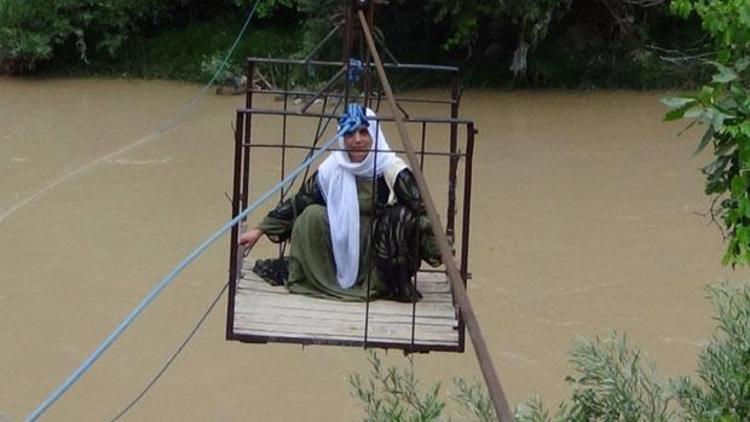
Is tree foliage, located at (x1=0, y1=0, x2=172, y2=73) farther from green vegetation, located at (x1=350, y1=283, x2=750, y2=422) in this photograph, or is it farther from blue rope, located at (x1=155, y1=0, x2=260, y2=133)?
green vegetation, located at (x1=350, y1=283, x2=750, y2=422)

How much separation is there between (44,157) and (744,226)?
643cm

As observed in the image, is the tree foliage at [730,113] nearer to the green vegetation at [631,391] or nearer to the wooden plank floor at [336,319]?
the green vegetation at [631,391]

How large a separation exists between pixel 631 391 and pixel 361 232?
1.18 meters

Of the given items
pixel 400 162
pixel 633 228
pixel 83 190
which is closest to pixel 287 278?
pixel 400 162

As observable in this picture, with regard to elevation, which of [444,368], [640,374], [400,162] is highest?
[400,162]

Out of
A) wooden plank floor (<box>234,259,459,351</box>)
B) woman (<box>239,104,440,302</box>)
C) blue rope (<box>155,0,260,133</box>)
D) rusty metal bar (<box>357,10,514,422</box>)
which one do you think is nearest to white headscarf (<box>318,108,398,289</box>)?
woman (<box>239,104,440,302</box>)

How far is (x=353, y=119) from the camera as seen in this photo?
277cm

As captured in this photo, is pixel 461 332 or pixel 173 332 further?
pixel 173 332

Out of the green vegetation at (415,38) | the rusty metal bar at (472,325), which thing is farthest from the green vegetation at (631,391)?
the green vegetation at (415,38)

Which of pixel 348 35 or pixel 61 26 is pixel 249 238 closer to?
pixel 348 35

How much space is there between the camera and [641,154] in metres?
7.45

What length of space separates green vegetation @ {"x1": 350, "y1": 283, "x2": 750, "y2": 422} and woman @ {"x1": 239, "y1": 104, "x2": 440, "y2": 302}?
0.86 metres

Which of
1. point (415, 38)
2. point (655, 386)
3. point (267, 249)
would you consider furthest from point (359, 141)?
point (415, 38)

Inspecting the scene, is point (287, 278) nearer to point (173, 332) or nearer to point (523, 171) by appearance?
point (173, 332)
